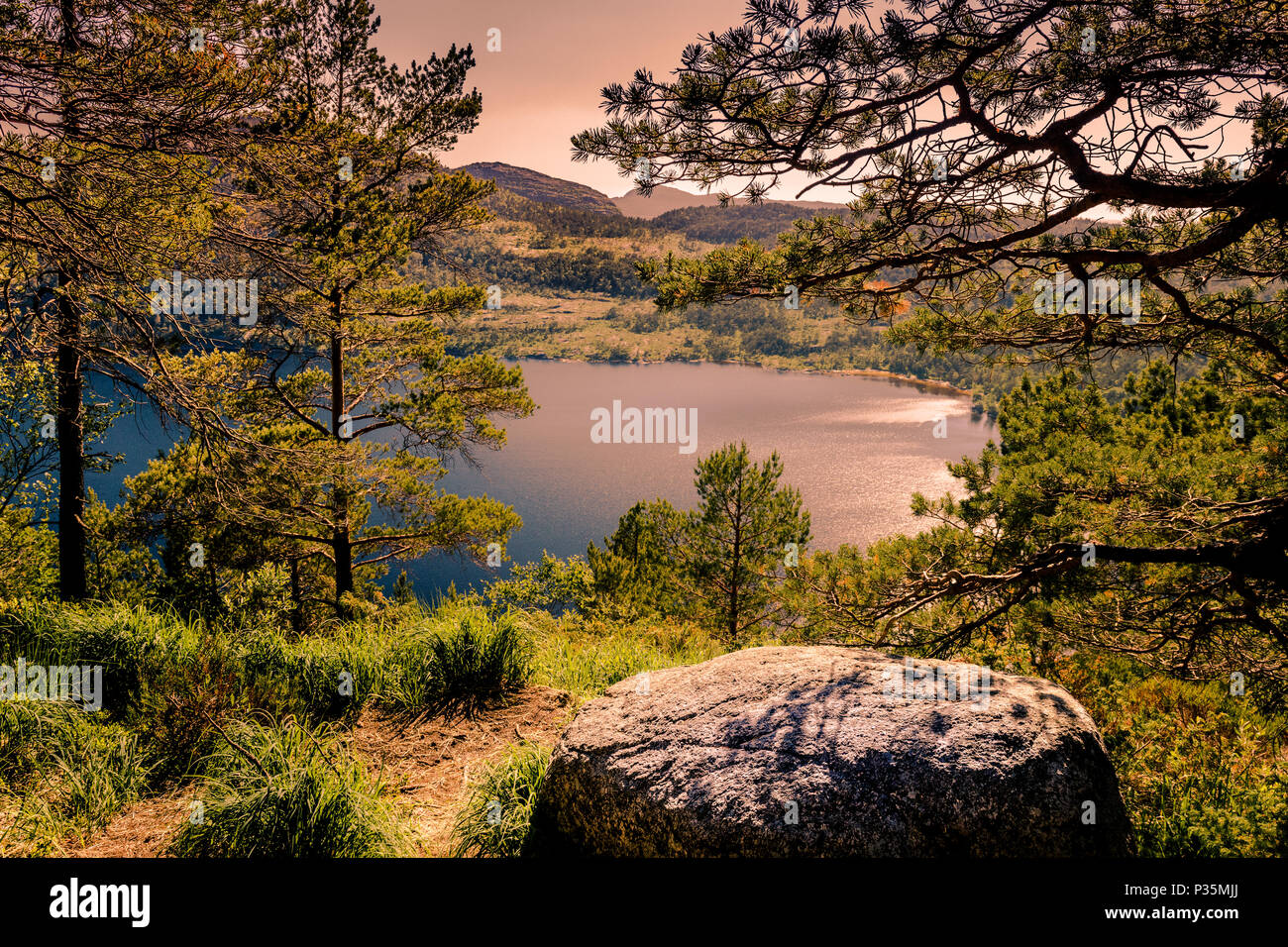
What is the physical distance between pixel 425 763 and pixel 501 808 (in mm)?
1200

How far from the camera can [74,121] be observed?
14.6 ft

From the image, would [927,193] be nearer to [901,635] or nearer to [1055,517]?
[1055,517]

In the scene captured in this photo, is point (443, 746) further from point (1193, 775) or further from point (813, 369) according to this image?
point (813, 369)

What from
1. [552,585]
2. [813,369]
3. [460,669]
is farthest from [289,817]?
[813,369]

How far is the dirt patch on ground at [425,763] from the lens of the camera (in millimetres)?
3750

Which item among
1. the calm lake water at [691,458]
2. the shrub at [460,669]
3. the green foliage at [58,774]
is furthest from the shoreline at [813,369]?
the green foliage at [58,774]

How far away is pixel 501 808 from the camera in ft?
12.7

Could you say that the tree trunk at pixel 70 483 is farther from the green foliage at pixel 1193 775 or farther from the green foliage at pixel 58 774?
the green foliage at pixel 1193 775

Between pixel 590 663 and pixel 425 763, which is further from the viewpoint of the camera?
pixel 590 663

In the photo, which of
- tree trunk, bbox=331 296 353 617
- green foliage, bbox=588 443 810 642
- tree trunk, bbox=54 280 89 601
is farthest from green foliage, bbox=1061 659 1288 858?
green foliage, bbox=588 443 810 642

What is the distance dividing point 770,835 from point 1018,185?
4937 mm

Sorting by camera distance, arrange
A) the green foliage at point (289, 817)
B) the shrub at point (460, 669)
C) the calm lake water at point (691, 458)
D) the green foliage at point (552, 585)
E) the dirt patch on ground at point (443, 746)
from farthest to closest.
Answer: the calm lake water at point (691, 458) → the green foliage at point (552, 585) → the shrub at point (460, 669) → the dirt patch on ground at point (443, 746) → the green foliage at point (289, 817)
